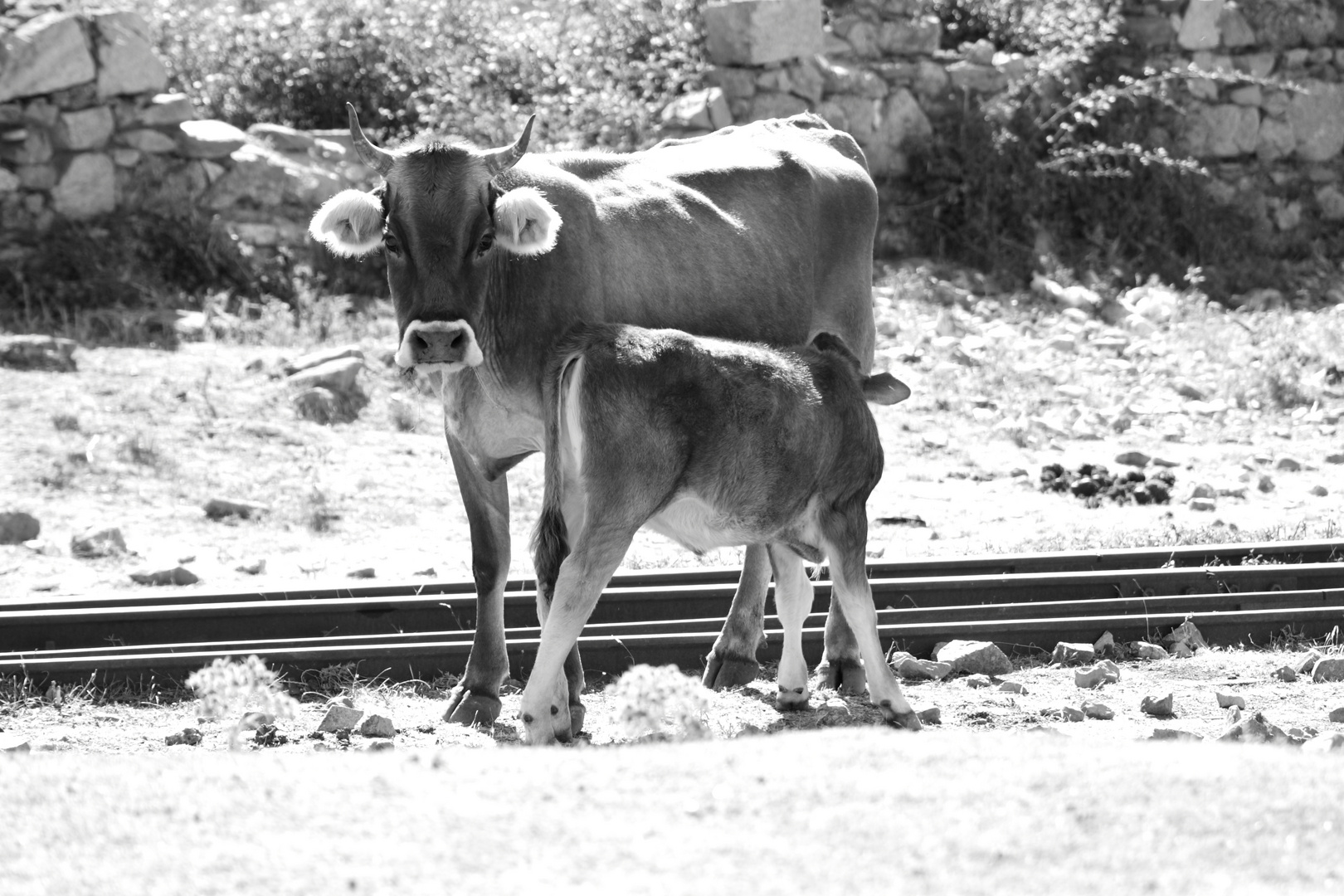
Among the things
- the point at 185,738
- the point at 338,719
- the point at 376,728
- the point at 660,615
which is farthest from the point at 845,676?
the point at 185,738

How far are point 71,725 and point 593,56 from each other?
11639 millimetres

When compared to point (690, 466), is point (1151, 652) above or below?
below

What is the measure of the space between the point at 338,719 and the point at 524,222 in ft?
6.56

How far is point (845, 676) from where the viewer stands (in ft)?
24.5

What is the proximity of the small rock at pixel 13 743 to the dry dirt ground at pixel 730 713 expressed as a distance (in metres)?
Result: 0.09

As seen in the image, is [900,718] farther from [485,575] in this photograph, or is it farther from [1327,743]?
[485,575]

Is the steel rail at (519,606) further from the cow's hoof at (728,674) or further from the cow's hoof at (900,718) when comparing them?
the cow's hoof at (900,718)

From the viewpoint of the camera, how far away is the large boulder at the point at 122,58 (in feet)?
47.4

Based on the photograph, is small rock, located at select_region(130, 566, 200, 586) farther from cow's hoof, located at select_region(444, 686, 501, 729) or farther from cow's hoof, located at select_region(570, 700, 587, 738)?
cow's hoof, located at select_region(570, 700, 587, 738)

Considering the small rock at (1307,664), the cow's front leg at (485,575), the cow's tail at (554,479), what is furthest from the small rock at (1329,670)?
the cow's front leg at (485,575)

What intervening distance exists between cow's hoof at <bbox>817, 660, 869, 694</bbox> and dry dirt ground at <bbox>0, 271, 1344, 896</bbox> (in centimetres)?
18

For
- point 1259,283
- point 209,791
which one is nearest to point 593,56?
point 1259,283

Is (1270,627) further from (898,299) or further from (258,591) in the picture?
(898,299)

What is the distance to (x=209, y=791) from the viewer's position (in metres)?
4.43
